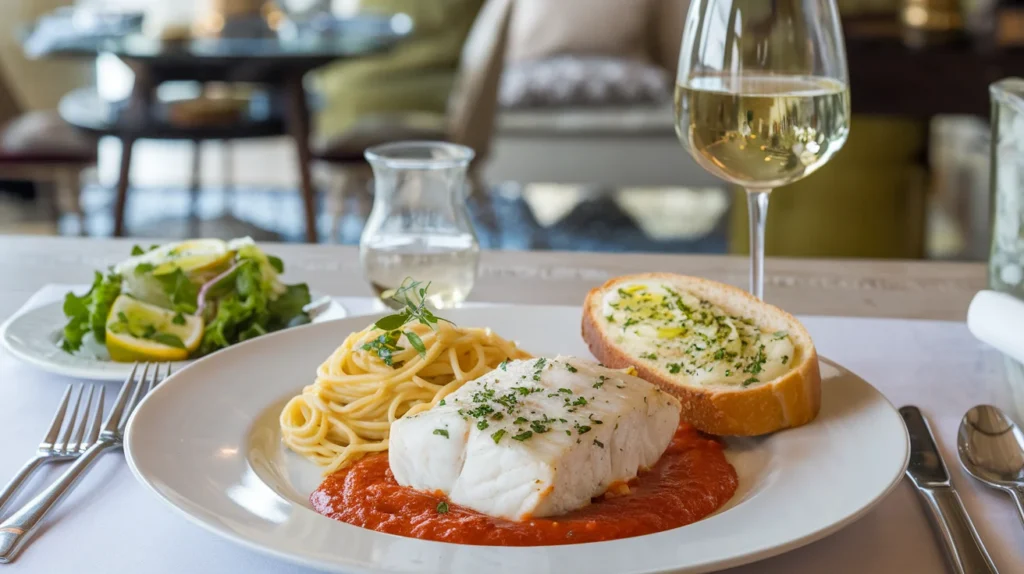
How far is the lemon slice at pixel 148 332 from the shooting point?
1351mm

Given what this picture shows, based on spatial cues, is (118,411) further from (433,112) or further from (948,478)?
(433,112)

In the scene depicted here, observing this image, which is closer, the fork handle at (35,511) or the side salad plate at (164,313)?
the fork handle at (35,511)

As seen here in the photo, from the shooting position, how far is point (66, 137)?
521cm

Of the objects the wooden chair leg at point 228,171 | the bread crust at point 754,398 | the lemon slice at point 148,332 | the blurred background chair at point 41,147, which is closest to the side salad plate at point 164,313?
the lemon slice at point 148,332

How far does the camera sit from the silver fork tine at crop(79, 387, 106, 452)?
1116mm

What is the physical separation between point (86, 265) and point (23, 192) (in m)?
4.83

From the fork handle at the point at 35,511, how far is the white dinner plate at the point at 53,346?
0.78ft

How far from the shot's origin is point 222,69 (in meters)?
4.71

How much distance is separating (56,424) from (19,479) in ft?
0.40

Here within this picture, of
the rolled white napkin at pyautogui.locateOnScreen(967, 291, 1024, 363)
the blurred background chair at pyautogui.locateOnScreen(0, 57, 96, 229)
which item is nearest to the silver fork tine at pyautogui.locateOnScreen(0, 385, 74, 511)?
the rolled white napkin at pyautogui.locateOnScreen(967, 291, 1024, 363)

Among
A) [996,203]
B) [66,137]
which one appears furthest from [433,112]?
[996,203]

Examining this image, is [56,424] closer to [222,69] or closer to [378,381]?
[378,381]

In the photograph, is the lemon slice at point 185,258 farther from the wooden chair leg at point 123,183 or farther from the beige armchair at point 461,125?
the wooden chair leg at point 123,183

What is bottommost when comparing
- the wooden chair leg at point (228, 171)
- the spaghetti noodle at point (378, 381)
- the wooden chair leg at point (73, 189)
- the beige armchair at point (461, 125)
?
the wooden chair leg at point (228, 171)
